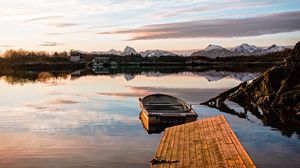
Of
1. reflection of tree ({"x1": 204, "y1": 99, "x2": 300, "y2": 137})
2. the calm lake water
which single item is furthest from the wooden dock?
reflection of tree ({"x1": 204, "y1": 99, "x2": 300, "y2": 137})

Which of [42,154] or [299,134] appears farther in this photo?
[299,134]

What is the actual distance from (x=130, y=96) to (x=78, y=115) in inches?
761

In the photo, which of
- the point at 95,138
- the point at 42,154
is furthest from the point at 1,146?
the point at 95,138

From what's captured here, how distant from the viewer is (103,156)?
983 inches

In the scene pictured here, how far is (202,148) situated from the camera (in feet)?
70.8

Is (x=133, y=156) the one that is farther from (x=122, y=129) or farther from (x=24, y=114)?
(x=24, y=114)

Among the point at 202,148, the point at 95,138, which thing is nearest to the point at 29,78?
the point at 95,138

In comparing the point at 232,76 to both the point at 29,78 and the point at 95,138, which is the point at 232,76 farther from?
the point at 95,138

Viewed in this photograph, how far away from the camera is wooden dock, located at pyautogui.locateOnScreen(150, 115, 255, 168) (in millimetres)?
18672

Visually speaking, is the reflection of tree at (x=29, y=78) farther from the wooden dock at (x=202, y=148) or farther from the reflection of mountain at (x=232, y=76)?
the wooden dock at (x=202, y=148)

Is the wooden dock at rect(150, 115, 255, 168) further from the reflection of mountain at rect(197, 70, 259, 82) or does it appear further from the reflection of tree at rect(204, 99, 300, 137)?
the reflection of mountain at rect(197, 70, 259, 82)

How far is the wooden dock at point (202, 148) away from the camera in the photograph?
61.3 ft

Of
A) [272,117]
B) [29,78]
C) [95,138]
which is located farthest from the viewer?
[29,78]

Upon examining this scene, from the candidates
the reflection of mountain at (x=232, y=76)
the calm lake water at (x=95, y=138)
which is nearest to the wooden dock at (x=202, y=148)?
the calm lake water at (x=95, y=138)
